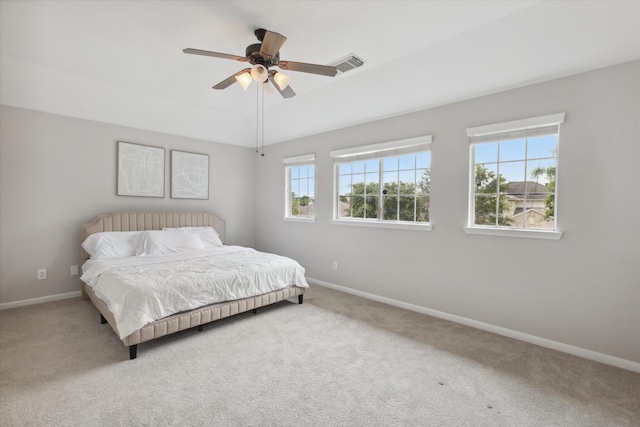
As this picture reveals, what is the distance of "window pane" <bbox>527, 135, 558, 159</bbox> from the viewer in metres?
2.76

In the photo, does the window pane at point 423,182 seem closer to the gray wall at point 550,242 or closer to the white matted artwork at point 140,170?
the gray wall at point 550,242

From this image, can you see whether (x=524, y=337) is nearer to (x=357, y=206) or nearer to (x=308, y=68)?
(x=357, y=206)

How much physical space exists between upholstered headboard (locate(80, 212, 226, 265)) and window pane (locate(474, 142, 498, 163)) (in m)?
4.17

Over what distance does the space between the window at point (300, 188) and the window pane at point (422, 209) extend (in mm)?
1784

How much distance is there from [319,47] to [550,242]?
282cm

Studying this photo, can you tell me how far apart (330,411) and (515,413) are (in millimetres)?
1177

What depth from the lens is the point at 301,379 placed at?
7.23 ft

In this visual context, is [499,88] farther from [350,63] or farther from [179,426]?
[179,426]

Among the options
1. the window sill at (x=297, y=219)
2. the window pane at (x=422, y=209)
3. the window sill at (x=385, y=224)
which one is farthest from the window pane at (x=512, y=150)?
the window sill at (x=297, y=219)

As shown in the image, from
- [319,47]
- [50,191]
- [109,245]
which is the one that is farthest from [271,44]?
[50,191]

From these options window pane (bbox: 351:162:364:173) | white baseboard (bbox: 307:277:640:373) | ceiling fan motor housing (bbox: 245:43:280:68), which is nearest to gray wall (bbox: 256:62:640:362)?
white baseboard (bbox: 307:277:640:373)

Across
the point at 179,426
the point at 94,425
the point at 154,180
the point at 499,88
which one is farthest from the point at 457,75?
the point at 154,180

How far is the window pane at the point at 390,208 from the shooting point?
395cm

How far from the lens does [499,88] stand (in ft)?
9.70
